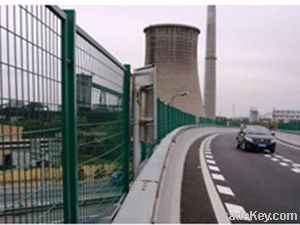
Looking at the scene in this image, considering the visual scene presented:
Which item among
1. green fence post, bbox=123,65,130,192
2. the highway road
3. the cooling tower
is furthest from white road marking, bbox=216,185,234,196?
the cooling tower

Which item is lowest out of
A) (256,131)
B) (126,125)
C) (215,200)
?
(215,200)

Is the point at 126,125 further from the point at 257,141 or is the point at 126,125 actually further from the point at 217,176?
the point at 257,141

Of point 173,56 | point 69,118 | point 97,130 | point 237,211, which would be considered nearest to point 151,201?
point 97,130

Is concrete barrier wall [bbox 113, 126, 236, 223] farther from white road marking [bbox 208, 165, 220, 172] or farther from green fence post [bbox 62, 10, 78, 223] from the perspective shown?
white road marking [bbox 208, 165, 220, 172]

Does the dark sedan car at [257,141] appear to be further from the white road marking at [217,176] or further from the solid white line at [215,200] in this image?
the white road marking at [217,176]

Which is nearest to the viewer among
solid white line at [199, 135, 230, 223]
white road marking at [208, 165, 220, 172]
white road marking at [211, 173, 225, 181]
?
solid white line at [199, 135, 230, 223]

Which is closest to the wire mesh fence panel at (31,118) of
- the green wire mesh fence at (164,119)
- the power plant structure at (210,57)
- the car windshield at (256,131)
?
the green wire mesh fence at (164,119)
